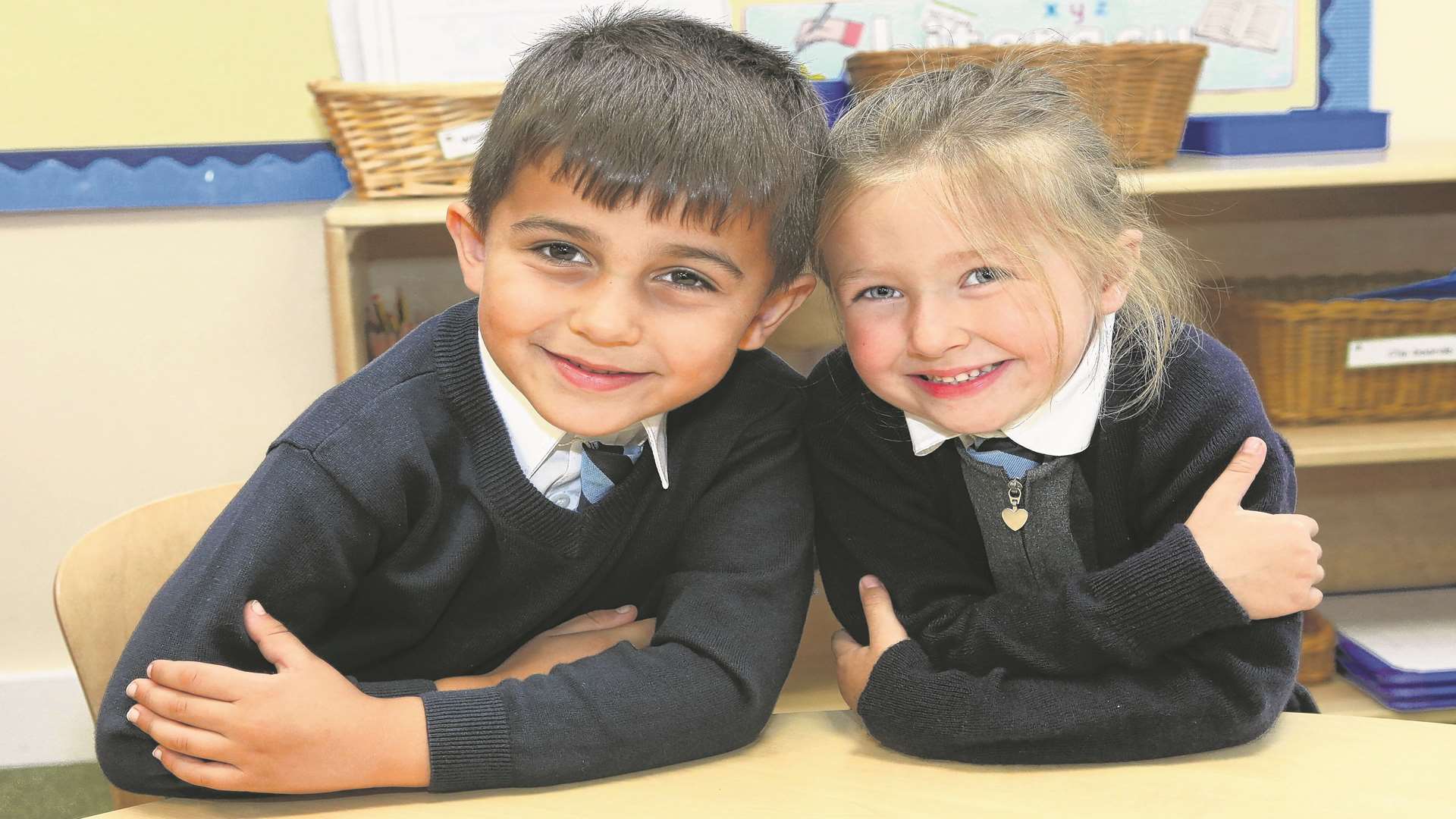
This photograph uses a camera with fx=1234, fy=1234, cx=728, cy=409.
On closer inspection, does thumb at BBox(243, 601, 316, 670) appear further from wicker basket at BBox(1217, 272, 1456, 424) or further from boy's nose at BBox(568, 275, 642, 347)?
wicker basket at BBox(1217, 272, 1456, 424)

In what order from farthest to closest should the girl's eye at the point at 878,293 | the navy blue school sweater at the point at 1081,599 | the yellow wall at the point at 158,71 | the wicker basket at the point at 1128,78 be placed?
1. the yellow wall at the point at 158,71
2. the wicker basket at the point at 1128,78
3. the girl's eye at the point at 878,293
4. the navy blue school sweater at the point at 1081,599

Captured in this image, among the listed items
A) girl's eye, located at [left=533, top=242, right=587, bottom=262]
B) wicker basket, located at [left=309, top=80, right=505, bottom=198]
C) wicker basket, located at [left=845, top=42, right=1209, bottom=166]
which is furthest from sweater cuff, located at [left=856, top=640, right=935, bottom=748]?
wicker basket, located at [left=309, top=80, right=505, bottom=198]

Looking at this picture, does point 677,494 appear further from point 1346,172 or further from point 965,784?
point 1346,172

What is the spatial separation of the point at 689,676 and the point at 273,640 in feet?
0.95

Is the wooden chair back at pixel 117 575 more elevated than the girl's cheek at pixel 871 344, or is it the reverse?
the girl's cheek at pixel 871 344

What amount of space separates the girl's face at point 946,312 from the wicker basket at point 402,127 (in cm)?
80

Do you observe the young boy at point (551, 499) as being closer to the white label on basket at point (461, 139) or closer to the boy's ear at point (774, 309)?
the boy's ear at point (774, 309)

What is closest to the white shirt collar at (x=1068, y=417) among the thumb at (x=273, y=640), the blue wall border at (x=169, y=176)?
the thumb at (x=273, y=640)

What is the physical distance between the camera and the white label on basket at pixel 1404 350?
175 cm

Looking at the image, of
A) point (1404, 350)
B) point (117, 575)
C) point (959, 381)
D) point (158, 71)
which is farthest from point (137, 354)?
point (1404, 350)

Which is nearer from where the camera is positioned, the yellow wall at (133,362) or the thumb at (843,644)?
the thumb at (843,644)

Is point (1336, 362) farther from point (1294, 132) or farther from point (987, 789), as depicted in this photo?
point (987, 789)

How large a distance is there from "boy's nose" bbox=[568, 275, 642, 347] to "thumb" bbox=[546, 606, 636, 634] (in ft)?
0.94

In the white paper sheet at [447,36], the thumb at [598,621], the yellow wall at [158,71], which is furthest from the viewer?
the yellow wall at [158,71]
